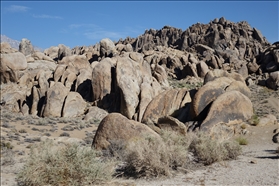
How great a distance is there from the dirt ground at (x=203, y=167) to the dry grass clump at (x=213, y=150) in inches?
11.1

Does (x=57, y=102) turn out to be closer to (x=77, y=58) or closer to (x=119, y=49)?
(x=77, y=58)

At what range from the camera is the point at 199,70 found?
52.0 metres

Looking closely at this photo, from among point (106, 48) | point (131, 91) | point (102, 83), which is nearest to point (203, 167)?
point (131, 91)

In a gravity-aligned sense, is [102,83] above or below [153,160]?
above

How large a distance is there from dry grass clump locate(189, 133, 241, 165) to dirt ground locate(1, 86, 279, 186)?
282 mm

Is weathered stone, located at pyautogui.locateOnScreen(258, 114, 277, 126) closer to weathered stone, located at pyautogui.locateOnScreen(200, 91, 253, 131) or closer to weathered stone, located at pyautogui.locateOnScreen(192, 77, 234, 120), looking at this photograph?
weathered stone, located at pyautogui.locateOnScreen(200, 91, 253, 131)

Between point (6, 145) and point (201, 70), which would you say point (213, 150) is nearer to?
point (6, 145)

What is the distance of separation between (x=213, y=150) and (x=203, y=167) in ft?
2.66

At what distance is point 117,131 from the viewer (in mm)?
12172

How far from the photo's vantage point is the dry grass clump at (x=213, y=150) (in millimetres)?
9703

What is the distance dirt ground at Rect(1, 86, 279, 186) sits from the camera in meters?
7.69

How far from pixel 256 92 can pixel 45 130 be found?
23.1 meters

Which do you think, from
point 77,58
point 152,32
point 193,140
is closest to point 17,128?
point 193,140

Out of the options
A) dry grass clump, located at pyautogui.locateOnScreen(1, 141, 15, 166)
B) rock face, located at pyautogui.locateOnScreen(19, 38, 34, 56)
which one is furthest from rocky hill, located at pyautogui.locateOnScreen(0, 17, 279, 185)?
rock face, located at pyautogui.locateOnScreen(19, 38, 34, 56)
